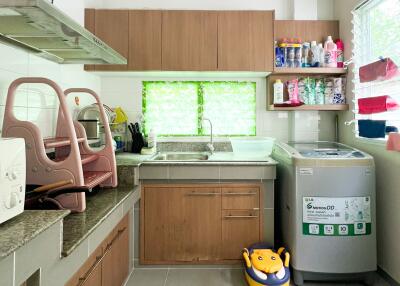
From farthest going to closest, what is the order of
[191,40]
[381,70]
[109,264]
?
[191,40], [381,70], [109,264]

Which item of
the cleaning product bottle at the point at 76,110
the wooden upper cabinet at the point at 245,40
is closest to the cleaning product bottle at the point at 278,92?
the wooden upper cabinet at the point at 245,40

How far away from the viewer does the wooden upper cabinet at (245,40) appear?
8.96 feet

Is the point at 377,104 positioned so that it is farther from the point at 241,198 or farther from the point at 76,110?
the point at 76,110

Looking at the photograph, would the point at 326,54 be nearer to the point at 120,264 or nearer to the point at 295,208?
the point at 295,208

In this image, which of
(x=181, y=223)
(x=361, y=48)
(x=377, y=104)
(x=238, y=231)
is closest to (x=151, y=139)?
(x=181, y=223)

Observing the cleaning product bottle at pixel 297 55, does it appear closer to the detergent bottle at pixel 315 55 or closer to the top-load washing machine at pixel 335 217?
the detergent bottle at pixel 315 55

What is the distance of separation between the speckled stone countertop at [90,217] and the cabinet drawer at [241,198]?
781 mm

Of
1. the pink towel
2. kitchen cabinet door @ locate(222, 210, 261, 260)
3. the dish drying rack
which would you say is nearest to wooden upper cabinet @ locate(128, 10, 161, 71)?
the dish drying rack

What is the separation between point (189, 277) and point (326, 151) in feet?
4.78

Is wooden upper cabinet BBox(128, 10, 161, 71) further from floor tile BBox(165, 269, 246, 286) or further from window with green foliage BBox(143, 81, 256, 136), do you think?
floor tile BBox(165, 269, 246, 286)

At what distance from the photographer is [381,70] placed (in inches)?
81.5

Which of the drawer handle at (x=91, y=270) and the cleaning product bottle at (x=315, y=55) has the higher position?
the cleaning product bottle at (x=315, y=55)

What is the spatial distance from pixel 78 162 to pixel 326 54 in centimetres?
238

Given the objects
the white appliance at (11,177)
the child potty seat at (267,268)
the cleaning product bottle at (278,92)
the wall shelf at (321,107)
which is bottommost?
the child potty seat at (267,268)
